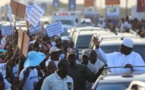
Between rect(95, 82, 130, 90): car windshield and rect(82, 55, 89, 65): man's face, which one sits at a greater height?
rect(95, 82, 130, 90): car windshield

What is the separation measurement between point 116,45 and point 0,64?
3980 millimetres

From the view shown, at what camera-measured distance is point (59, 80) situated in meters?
10.1

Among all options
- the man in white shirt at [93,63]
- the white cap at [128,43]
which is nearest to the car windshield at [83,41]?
the man in white shirt at [93,63]

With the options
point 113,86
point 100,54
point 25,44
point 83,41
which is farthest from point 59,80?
point 83,41

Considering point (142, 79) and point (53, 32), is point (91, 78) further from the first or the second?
point (53, 32)

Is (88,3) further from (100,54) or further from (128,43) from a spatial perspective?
(128,43)

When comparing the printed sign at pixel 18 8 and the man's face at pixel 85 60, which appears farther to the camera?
the printed sign at pixel 18 8

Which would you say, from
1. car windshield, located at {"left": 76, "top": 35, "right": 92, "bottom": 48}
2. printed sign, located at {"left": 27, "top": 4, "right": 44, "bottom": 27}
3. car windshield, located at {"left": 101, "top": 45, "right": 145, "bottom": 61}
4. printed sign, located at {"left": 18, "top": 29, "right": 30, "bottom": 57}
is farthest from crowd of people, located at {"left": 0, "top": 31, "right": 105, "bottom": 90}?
car windshield, located at {"left": 76, "top": 35, "right": 92, "bottom": 48}

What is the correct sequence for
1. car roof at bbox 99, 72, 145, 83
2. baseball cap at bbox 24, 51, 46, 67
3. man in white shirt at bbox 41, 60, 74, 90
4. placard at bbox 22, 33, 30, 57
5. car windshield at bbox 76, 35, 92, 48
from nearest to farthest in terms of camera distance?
car roof at bbox 99, 72, 145, 83, man in white shirt at bbox 41, 60, 74, 90, baseball cap at bbox 24, 51, 46, 67, placard at bbox 22, 33, 30, 57, car windshield at bbox 76, 35, 92, 48

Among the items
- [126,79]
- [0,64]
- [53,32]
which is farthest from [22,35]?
[53,32]

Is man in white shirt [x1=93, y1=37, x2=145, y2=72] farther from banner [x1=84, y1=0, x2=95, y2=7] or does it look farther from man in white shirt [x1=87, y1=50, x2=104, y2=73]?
banner [x1=84, y1=0, x2=95, y2=7]

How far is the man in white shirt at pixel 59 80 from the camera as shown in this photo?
10.1 metres

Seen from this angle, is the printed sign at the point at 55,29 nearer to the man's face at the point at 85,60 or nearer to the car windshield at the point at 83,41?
the car windshield at the point at 83,41

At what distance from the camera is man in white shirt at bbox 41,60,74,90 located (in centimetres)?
1012
